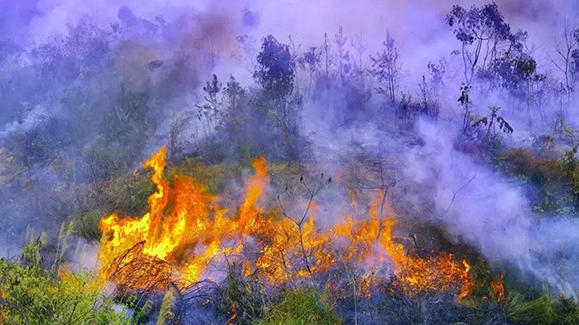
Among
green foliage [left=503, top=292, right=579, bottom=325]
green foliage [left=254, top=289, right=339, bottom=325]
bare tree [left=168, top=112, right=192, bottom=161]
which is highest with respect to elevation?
bare tree [left=168, top=112, right=192, bottom=161]

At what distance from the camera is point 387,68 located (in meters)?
19.5

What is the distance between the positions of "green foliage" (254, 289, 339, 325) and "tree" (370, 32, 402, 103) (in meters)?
10.6

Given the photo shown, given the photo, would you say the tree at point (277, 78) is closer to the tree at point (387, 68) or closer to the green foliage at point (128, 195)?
the tree at point (387, 68)

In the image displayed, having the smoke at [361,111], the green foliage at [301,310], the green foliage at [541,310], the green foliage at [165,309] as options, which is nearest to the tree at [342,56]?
the smoke at [361,111]

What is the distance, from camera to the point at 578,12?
725 inches

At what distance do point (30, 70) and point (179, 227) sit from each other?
14.0 meters

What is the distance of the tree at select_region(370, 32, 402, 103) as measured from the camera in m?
19.2

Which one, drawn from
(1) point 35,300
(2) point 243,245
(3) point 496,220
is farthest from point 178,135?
(1) point 35,300

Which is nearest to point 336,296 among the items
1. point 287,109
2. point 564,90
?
point 287,109

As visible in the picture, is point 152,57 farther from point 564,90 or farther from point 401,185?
point 564,90

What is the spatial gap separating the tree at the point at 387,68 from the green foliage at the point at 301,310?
10592 mm

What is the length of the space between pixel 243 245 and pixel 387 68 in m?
10.2

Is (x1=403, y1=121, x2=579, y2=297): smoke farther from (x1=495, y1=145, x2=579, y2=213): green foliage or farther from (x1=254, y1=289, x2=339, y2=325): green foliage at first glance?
(x1=254, y1=289, x2=339, y2=325): green foliage

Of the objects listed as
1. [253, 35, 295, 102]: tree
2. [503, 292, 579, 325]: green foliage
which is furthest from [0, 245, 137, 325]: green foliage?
[253, 35, 295, 102]: tree
